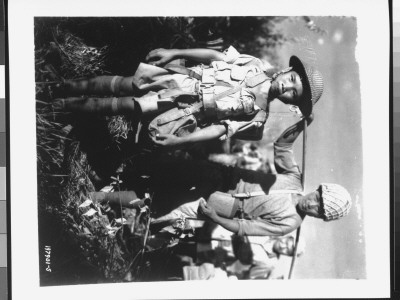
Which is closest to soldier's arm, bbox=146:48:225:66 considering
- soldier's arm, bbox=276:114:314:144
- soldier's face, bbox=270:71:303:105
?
soldier's face, bbox=270:71:303:105

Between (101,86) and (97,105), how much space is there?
0.07m

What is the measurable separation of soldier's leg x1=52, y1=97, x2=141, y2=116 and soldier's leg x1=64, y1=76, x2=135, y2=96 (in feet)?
0.07

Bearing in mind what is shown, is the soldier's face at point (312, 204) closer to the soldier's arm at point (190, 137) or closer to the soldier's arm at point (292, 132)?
the soldier's arm at point (292, 132)

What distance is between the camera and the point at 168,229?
8.24 feet

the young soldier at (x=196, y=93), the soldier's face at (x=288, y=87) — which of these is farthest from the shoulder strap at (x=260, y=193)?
the soldier's face at (x=288, y=87)

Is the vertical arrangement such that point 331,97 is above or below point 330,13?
below

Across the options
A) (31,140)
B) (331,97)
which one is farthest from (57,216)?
(331,97)

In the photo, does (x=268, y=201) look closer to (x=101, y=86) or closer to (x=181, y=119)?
(x=181, y=119)

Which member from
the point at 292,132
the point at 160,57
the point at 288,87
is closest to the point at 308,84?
the point at 288,87

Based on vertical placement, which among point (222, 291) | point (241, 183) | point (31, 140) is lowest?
point (222, 291)

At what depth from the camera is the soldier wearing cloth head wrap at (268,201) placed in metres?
2.51

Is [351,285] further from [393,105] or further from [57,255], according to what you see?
[57,255]

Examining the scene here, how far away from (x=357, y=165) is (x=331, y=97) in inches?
11.1

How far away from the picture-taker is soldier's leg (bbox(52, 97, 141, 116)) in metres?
2.49
